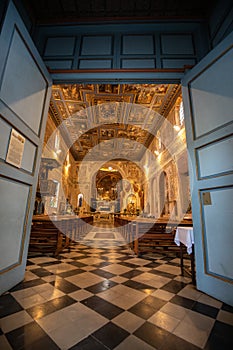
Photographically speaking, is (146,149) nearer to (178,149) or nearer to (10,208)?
(178,149)

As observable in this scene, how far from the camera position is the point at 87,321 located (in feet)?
5.18

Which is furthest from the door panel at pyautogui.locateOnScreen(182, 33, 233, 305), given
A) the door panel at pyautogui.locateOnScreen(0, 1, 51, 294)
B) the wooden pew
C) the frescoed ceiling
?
the frescoed ceiling

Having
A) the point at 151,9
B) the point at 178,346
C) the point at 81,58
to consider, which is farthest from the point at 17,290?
the point at 151,9

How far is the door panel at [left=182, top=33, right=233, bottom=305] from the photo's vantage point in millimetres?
2105

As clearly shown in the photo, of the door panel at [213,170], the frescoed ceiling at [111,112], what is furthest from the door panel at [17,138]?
the frescoed ceiling at [111,112]

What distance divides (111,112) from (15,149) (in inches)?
342

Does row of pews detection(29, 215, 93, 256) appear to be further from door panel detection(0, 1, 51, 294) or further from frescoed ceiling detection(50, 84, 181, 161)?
frescoed ceiling detection(50, 84, 181, 161)

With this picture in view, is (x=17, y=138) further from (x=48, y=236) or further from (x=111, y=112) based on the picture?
(x=111, y=112)

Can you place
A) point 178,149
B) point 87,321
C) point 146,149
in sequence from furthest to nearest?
1. point 146,149
2. point 178,149
3. point 87,321

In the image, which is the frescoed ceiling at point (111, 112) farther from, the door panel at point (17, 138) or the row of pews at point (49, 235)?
the row of pews at point (49, 235)

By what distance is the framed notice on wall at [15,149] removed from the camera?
6.90 feet

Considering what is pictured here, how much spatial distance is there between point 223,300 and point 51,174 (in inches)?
388

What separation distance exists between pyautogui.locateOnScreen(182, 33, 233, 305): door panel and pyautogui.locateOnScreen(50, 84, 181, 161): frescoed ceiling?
18.6 ft

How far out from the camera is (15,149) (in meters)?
2.20
